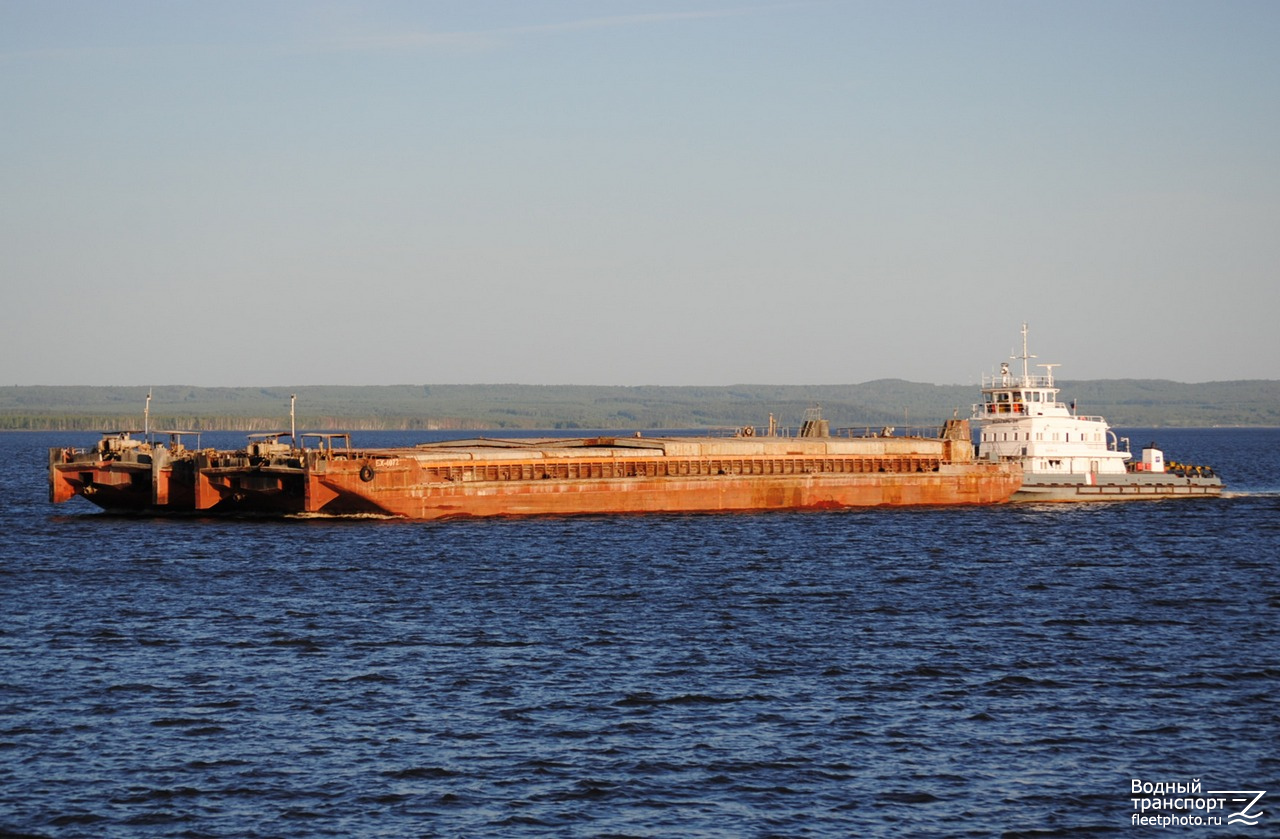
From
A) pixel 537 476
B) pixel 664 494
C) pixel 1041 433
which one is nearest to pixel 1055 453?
pixel 1041 433

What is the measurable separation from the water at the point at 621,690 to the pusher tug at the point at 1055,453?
896 inches

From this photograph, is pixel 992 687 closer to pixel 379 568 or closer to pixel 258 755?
pixel 258 755

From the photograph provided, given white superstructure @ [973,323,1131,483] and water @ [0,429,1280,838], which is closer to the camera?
water @ [0,429,1280,838]

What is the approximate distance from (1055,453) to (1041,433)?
1.79 meters

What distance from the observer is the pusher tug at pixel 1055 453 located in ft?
275

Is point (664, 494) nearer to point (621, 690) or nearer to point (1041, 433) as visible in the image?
point (1041, 433)

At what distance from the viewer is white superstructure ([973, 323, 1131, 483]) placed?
8369 cm

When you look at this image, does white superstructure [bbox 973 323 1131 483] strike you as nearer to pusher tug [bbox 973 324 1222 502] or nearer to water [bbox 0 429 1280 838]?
pusher tug [bbox 973 324 1222 502]

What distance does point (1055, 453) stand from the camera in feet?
277

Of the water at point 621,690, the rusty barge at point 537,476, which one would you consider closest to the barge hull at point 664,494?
the rusty barge at point 537,476

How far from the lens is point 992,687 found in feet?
110

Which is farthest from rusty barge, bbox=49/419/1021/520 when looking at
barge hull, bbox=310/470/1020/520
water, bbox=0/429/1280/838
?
water, bbox=0/429/1280/838

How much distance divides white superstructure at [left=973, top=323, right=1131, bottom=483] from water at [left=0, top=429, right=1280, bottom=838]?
75.0 feet

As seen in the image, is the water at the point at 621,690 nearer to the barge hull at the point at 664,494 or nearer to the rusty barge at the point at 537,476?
the rusty barge at the point at 537,476
